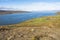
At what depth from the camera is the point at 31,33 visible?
14.7 ft

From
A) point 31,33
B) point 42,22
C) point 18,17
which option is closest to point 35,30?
point 31,33

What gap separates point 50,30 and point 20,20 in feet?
3.50

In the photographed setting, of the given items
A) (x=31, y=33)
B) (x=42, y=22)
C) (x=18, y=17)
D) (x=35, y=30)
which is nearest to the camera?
(x=31, y=33)

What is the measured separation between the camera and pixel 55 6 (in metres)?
5.37

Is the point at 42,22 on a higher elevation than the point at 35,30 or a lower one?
higher

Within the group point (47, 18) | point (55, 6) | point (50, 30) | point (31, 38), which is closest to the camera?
point (31, 38)

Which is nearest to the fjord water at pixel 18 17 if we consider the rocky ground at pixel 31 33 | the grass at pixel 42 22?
the grass at pixel 42 22

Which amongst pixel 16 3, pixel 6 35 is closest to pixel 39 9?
pixel 16 3

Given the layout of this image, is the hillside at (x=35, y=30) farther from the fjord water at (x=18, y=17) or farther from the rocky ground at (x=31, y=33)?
the fjord water at (x=18, y=17)

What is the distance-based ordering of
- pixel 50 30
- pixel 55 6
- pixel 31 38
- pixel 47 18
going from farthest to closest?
1. pixel 55 6
2. pixel 47 18
3. pixel 50 30
4. pixel 31 38

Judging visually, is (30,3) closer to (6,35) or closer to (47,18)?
(47,18)

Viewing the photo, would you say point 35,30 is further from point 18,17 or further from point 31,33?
point 18,17

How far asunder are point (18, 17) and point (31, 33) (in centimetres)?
90

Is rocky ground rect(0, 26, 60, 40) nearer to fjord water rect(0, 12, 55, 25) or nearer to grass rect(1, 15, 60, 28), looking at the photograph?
grass rect(1, 15, 60, 28)
